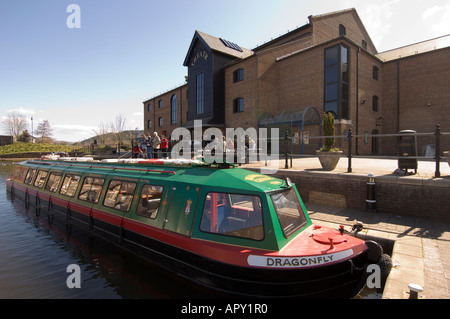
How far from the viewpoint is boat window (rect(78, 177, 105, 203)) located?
23.2 ft

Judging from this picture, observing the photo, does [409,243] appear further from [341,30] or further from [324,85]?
[341,30]

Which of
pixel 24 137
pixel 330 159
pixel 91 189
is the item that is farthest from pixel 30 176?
pixel 24 137

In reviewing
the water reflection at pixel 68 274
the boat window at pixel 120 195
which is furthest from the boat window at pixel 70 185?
the boat window at pixel 120 195

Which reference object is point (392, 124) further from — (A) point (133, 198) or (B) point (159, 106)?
(B) point (159, 106)

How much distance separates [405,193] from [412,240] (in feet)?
6.84

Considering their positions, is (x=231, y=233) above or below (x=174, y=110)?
below

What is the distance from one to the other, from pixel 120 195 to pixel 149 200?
1.23 m

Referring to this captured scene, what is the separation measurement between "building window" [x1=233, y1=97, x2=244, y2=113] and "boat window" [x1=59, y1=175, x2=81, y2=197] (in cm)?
1792

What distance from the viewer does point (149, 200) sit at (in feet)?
18.3

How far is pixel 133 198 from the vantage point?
5.82m

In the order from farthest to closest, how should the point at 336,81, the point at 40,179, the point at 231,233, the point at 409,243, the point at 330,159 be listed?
the point at 336,81 → the point at 40,179 → the point at 330,159 → the point at 409,243 → the point at 231,233

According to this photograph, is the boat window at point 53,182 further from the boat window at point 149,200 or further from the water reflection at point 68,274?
the boat window at point 149,200

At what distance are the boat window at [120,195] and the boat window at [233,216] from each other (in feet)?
8.11
